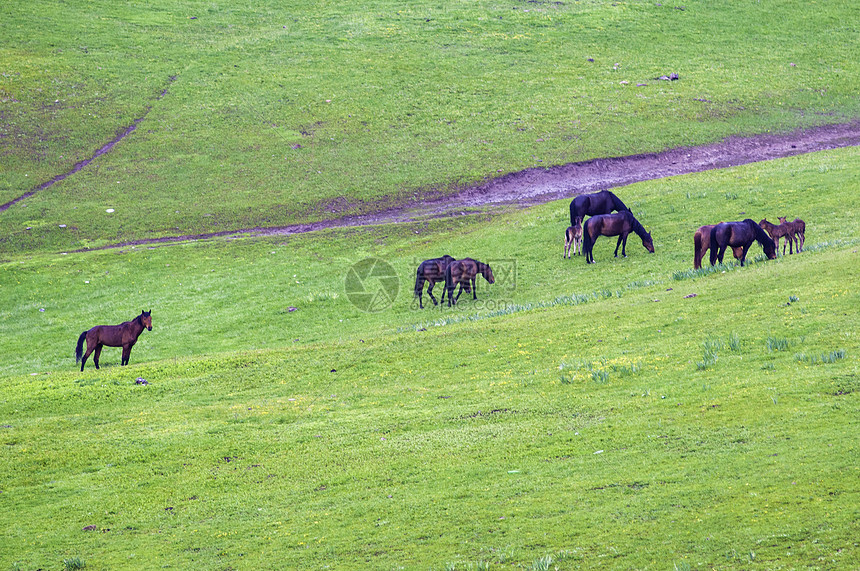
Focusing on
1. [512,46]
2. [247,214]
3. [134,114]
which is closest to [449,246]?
[247,214]

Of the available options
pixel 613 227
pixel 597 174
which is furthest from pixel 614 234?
pixel 597 174

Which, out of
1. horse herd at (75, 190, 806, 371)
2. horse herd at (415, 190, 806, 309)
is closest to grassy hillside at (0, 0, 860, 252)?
→ horse herd at (415, 190, 806, 309)

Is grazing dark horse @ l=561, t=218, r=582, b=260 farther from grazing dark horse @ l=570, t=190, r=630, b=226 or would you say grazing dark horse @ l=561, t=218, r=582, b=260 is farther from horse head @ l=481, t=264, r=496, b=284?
horse head @ l=481, t=264, r=496, b=284

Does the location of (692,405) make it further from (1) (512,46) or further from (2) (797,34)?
(2) (797,34)

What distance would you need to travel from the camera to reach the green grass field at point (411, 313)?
407 inches

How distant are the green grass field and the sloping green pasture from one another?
0.07 metres

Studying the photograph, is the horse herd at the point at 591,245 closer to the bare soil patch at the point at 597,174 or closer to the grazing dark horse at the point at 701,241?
the grazing dark horse at the point at 701,241

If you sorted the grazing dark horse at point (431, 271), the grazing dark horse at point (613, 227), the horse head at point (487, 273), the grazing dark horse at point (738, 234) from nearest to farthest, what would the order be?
the grazing dark horse at point (738, 234)
the grazing dark horse at point (431, 271)
the horse head at point (487, 273)
the grazing dark horse at point (613, 227)

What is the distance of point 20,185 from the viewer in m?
43.8

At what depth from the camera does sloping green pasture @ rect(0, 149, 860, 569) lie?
31.5 ft

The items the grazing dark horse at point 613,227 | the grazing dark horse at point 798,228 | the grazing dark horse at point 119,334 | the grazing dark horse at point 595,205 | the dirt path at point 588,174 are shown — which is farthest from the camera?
the dirt path at point 588,174

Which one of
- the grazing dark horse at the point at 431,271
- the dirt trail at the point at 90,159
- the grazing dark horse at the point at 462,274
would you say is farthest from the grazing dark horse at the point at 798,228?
the dirt trail at the point at 90,159

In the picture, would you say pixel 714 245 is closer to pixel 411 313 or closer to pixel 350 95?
pixel 411 313

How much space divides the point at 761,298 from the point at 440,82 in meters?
41.7
